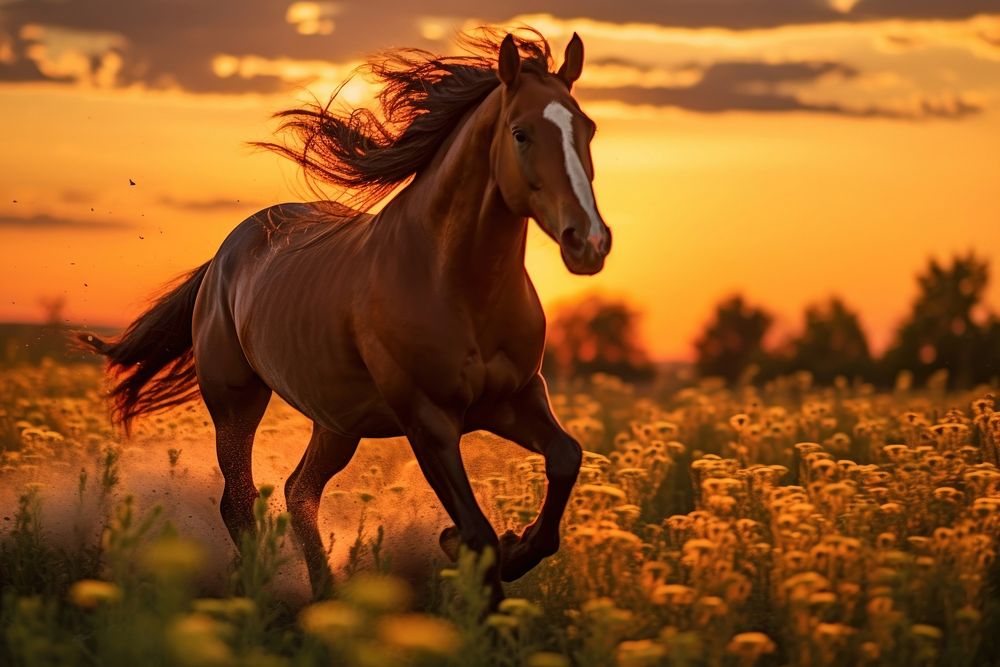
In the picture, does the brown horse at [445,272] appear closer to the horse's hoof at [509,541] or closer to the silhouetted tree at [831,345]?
the horse's hoof at [509,541]

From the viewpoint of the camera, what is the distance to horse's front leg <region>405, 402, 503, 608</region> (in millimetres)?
5742

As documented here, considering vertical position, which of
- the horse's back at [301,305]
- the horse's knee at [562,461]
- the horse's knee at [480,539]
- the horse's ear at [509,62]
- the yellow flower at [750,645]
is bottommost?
the yellow flower at [750,645]

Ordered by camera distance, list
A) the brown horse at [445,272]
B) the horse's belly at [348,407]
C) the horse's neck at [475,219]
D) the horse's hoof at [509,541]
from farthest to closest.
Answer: the horse's belly at [348,407], the horse's hoof at [509,541], the horse's neck at [475,219], the brown horse at [445,272]

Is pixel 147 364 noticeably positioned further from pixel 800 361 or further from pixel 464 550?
pixel 800 361

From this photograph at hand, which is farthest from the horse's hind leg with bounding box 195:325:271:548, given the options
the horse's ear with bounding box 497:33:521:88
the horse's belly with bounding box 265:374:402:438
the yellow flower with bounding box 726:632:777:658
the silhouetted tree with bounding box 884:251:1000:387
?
the silhouetted tree with bounding box 884:251:1000:387

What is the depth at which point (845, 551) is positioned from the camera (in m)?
5.16

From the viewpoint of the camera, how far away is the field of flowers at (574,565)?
4.07 metres

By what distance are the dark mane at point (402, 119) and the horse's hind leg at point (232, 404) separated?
143 cm

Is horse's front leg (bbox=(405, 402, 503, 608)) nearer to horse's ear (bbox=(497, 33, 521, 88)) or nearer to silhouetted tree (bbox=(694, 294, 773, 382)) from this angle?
horse's ear (bbox=(497, 33, 521, 88))

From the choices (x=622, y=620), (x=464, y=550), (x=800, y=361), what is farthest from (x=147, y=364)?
(x=800, y=361)

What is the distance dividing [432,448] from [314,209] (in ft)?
8.79

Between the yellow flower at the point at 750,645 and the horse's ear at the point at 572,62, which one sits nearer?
the yellow flower at the point at 750,645

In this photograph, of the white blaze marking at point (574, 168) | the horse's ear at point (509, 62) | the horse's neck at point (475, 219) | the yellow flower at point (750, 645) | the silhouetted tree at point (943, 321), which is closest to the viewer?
the yellow flower at point (750, 645)

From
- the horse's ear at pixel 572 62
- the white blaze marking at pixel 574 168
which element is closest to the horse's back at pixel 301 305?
the horse's ear at pixel 572 62
